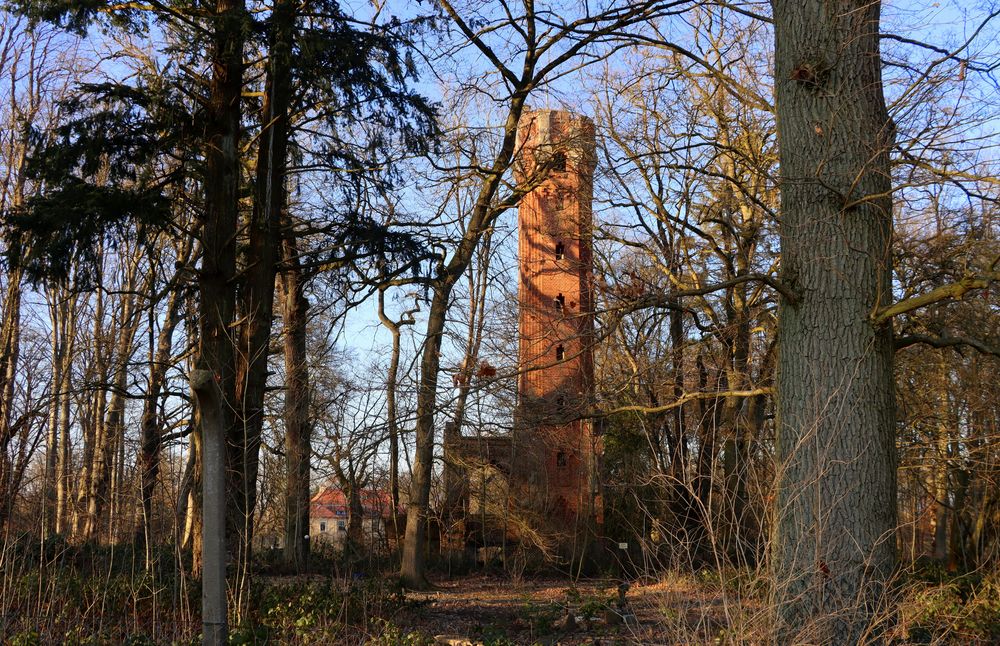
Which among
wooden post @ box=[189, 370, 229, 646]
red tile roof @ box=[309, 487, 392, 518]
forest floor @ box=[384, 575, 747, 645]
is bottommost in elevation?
forest floor @ box=[384, 575, 747, 645]

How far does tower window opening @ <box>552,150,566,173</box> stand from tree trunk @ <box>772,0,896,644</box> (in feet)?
32.1

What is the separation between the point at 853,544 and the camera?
5.74m

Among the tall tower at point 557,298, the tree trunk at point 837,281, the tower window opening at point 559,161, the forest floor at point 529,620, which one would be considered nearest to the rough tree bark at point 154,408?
the forest floor at point 529,620

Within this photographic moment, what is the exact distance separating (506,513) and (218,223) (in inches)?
446

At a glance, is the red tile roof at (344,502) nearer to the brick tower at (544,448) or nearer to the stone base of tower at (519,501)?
the brick tower at (544,448)

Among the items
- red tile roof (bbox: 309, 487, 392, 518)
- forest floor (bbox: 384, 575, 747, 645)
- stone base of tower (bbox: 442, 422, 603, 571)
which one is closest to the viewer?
forest floor (bbox: 384, 575, 747, 645)

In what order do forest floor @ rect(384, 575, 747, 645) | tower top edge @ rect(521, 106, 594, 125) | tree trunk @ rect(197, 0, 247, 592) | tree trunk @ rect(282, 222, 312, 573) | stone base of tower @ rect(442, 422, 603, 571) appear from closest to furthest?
forest floor @ rect(384, 575, 747, 645), tree trunk @ rect(197, 0, 247, 592), tree trunk @ rect(282, 222, 312, 573), tower top edge @ rect(521, 106, 594, 125), stone base of tower @ rect(442, 422, 603, 571)

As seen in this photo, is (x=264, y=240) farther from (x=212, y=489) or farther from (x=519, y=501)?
(x=519, y=501)

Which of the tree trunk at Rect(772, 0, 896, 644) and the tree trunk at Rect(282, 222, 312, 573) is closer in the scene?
the tree trunk at Rect(772, 0, 896, 644)

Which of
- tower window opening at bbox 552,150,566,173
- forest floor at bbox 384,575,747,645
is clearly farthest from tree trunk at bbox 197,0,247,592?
tower window opening at bbox 552,150,566,173

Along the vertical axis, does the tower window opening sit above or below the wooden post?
above

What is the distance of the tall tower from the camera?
16250 mm

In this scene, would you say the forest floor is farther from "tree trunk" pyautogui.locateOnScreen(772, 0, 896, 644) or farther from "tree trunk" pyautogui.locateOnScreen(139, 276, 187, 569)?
"tree trunk" pyautogui.locateOnScreen(139, 276, 187, 569)

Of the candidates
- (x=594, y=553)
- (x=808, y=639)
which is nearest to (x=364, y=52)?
(x=808, y=639)
